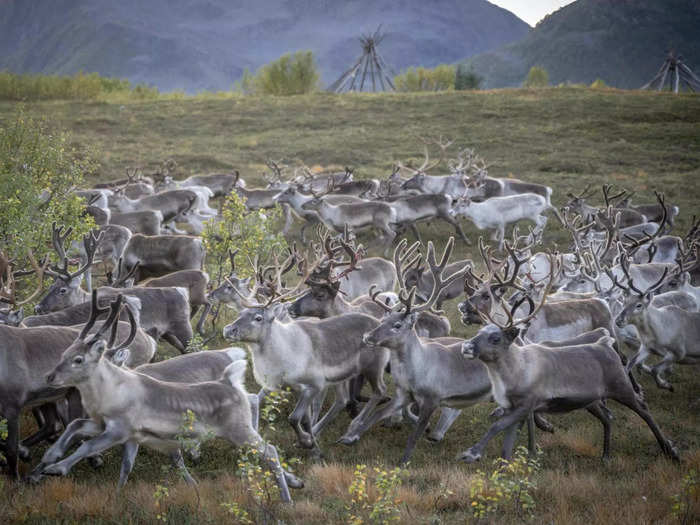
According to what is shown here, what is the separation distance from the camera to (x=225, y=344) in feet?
→ 35.6

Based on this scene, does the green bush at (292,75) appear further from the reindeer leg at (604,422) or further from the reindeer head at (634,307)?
the reindeer leg at (604,422)

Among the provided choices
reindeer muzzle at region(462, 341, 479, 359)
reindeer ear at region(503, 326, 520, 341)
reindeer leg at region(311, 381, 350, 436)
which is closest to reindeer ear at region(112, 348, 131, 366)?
reindeer leg at region(311, 381, 350, 436)

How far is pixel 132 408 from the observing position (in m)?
5.92

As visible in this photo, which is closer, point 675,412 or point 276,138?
point 675,412

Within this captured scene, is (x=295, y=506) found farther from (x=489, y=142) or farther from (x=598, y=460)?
(x=489, y=142)

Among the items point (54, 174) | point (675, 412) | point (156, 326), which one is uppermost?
point (54, 174)

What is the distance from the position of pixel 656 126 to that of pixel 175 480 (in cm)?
3628

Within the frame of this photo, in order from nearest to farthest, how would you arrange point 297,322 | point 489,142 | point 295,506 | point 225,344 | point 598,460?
point 295,506
point 598,460
point 297,322
point 225,344
point 489,142

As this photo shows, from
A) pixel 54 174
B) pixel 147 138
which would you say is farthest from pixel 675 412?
pixel 147 138

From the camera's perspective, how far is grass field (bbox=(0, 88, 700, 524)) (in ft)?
19.4

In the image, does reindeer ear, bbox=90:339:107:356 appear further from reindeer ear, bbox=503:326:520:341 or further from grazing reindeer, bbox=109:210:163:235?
grazing reindeer, bbox=109:210:163:235

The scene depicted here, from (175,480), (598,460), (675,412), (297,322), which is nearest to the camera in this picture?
(175,480)

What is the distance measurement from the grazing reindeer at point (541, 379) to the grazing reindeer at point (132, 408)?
7.47 feet

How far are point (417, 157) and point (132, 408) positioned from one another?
27.0 m
